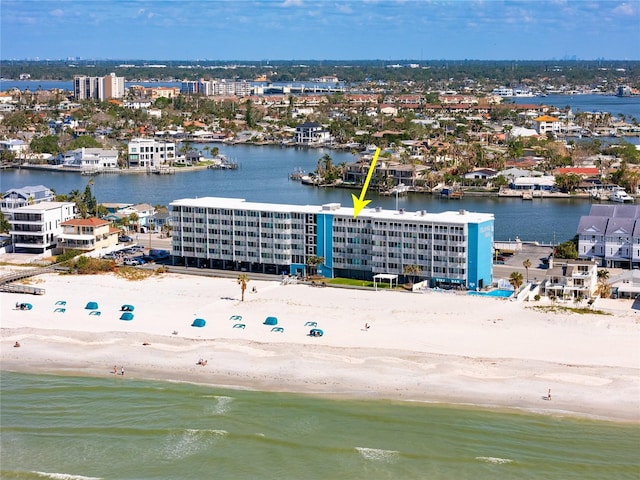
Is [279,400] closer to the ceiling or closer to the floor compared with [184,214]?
closer to the floor

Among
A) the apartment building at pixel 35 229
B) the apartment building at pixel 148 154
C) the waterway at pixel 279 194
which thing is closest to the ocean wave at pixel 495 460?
the apartment building at pixel 35 229

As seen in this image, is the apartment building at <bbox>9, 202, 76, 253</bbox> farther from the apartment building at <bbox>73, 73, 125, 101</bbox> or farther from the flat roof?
the apartment building at <bbox>73, 73, 125, 101</bbox>

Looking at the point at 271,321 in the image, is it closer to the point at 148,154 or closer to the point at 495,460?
the point at 495,460

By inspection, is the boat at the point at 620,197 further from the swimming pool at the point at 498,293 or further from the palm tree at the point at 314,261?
the palm tree at the point at 314,261

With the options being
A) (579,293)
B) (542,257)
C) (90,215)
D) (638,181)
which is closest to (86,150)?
(90,215)

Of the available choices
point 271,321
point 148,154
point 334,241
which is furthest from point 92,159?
point 271,321

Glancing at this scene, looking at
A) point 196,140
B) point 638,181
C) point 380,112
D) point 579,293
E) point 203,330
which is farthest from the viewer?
point 380,112

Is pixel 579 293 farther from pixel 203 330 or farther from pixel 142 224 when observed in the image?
pixel 142 224
